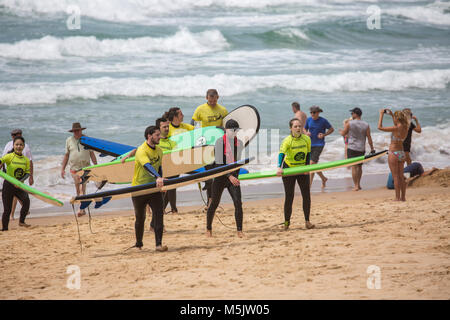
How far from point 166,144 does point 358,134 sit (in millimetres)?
3612

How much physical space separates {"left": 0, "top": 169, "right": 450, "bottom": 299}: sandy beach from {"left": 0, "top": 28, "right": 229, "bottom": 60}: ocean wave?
17.1 meters

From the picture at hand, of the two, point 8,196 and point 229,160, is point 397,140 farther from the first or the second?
point 8,196

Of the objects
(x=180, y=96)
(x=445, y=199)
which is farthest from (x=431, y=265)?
(x=180, y=96)

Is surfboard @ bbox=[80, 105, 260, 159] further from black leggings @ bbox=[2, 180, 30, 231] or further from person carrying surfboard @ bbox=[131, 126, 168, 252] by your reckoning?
person carrying surfboard @ bbox=[131, 126, 168, 252]

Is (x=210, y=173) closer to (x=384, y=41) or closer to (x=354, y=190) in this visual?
(x=354, y=190)

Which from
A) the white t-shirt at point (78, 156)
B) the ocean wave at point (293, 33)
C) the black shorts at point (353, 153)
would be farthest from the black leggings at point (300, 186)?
the ocean wave at point (293, 33)

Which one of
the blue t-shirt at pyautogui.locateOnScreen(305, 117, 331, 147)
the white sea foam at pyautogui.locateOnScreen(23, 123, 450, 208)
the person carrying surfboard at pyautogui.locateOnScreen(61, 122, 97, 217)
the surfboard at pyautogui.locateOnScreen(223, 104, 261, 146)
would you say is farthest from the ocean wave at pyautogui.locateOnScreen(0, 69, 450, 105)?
the surfboard at pyautogui.locateOnScreen(223, 104, 261, 146)

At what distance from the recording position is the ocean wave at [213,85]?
2000 cm

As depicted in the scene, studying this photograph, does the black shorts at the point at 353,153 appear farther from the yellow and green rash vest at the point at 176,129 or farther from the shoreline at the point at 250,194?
the yellow and green rash vest at the point at 176,129

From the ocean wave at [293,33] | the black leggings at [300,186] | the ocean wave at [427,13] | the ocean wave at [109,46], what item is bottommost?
the black leggings at [300,186]

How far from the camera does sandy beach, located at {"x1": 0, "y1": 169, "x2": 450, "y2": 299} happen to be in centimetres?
466

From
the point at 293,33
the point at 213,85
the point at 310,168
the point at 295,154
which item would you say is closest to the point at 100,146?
the point at 295,154

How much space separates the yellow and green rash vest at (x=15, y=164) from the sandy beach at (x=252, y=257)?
78 centimetres

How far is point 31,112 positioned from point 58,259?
523 inches
